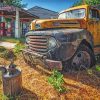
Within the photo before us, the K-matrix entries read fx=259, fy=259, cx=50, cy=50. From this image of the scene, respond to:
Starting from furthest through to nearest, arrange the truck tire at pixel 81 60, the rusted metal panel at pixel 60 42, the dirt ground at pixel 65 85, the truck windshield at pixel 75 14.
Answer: the truck windshield at pixel 75 14, the truck tire at pixel 81 60, the rusted metal panel at pixel 60 42, the dirt ground at pixel 65 85

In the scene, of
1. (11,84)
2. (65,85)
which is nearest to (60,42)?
(65,85)

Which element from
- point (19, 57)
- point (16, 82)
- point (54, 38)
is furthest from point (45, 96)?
point (19, 57)

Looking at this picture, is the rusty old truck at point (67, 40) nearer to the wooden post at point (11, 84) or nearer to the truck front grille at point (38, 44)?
the truck front grille at point (38, 44)

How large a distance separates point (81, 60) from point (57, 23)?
1.42 m

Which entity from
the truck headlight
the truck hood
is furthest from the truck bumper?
the truck hood

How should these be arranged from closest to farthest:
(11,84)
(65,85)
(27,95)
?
(11,84), (27,95), (65,85)

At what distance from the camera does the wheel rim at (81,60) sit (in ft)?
26.3

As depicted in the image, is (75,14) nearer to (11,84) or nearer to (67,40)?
(67,40)

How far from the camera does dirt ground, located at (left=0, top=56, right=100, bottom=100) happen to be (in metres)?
6.27

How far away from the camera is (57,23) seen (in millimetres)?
8375

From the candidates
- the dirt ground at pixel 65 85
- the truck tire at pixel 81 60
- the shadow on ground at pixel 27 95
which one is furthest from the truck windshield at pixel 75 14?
the shadow on ground at pixel 27 95

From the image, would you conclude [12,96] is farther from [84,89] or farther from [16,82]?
[84,89]

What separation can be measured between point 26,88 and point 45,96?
664 millimetres

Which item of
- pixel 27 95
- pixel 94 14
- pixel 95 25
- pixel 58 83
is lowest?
pixel 27 95
